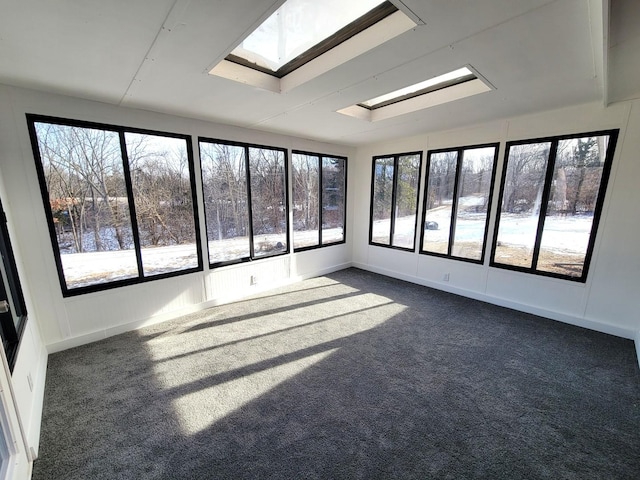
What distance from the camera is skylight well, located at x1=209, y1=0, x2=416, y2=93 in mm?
1552

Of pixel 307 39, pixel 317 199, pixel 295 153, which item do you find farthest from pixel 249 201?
pixel 307 39

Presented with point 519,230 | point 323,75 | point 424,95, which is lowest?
point 519,230

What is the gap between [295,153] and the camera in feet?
14.5

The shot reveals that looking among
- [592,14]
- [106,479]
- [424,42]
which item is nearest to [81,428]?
[106,479]

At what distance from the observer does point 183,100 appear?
8.62ft

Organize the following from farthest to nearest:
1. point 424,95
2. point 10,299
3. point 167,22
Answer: point 424,95, point 10,299, point 167,22

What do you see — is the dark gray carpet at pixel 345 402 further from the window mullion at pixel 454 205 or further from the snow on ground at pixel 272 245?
the window mullion at pixel 454 205

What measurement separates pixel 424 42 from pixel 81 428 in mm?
3411

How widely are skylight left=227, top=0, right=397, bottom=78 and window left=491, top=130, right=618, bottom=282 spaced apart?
2917mm

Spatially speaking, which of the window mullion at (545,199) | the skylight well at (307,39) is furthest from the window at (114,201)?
the window mullion at (545,199)

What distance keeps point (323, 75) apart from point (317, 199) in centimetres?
294

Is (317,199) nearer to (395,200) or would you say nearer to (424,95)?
(395,200)

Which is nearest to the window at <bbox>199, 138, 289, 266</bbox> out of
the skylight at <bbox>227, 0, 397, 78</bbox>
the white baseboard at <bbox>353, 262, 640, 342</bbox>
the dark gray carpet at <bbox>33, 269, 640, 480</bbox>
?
the dark gray carpet at <bbox>33, 269, 640, 480</bbox>

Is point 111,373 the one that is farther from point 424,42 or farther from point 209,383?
point 424,42
